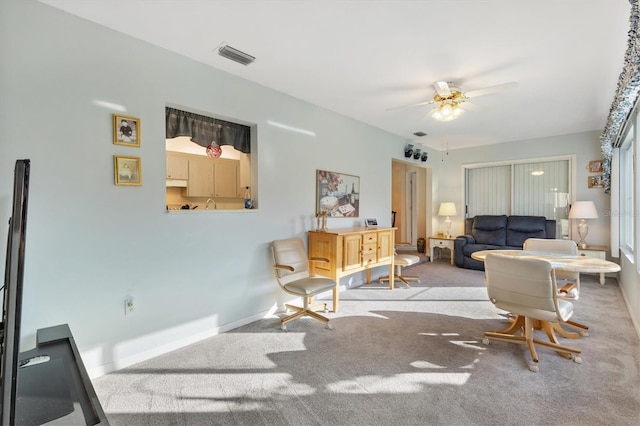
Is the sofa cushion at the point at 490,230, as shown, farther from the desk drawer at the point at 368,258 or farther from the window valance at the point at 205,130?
the window valance at the point at 205,130

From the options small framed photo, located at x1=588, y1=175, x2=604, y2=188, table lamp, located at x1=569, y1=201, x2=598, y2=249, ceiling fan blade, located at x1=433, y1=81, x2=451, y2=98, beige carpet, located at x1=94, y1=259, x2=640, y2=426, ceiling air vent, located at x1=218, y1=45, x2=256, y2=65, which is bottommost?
beige carpet, located at x1=94, y1=259, x2=640, y2=426

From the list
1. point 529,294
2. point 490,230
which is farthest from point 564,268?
point 490,230

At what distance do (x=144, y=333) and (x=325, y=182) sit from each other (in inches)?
105

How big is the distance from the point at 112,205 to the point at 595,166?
7247 mm

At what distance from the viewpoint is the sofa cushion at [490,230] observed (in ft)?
19.8

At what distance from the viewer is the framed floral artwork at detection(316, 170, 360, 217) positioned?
4141mm

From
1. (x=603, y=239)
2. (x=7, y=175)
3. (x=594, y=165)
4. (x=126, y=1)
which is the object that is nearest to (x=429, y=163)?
(x=594, y=165)

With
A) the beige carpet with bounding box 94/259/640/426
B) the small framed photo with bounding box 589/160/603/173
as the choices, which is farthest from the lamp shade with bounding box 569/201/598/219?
the beige carpet with bounding box 94/259/640/426

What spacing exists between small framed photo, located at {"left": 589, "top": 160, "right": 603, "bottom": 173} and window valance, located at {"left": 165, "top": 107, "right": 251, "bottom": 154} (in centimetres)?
602

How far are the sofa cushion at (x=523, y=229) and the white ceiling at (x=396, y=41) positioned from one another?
2.55 m

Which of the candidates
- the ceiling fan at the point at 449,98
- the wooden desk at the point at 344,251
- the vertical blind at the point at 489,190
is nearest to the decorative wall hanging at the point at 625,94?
the ceiling fan at the point at 449,98

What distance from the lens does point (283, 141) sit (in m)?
3.64

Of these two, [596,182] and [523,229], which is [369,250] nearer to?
[523,229]

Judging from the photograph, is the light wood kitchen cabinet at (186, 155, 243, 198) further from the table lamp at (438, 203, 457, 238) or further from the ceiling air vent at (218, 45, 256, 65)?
the table lamp at (438, 203, 457, 238)
